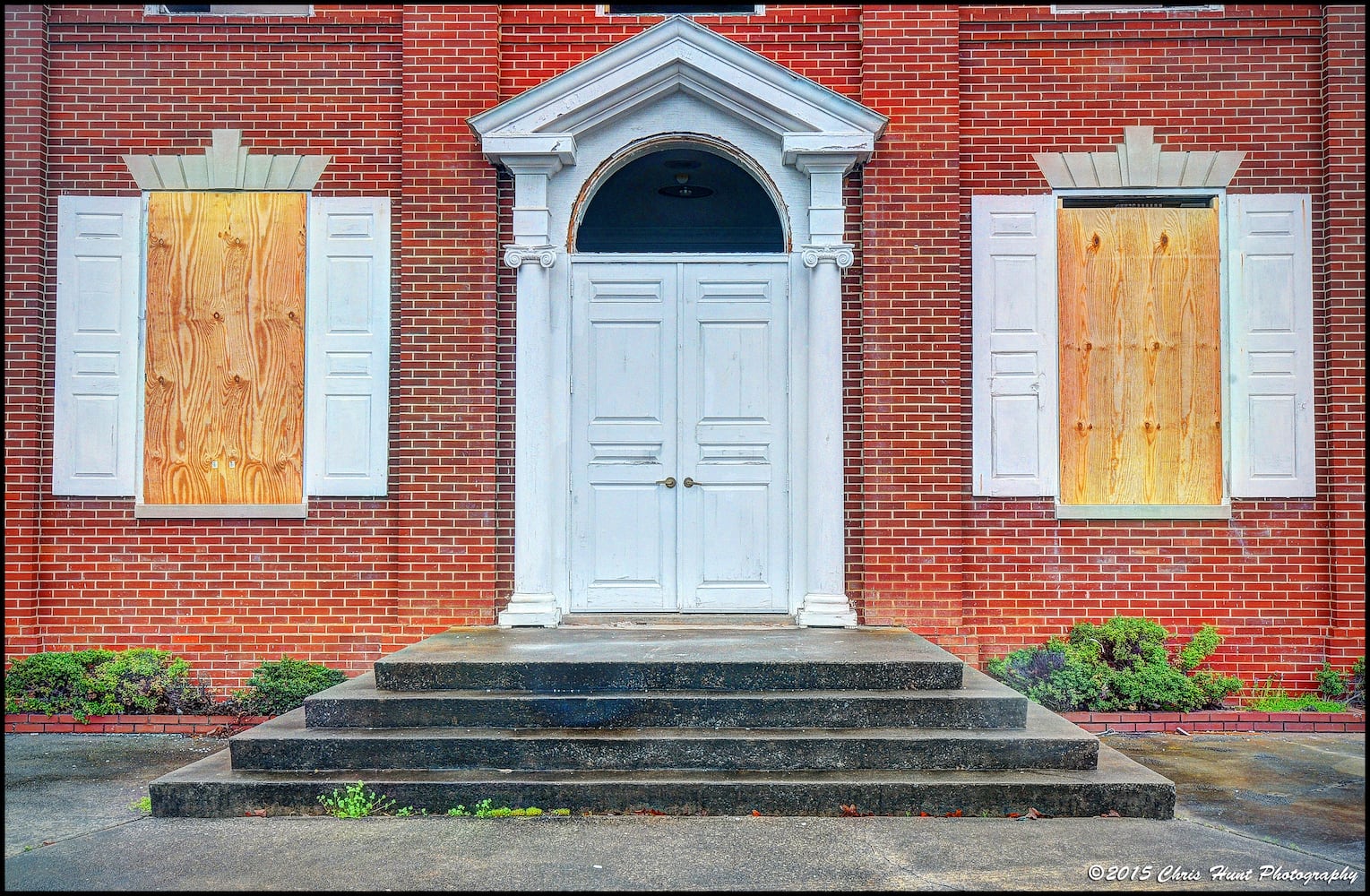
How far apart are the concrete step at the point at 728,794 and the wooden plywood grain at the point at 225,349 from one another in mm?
2985

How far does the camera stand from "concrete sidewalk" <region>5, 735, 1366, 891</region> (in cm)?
456

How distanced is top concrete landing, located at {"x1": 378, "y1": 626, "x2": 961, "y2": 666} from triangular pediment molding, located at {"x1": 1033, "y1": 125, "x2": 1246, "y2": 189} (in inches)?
133

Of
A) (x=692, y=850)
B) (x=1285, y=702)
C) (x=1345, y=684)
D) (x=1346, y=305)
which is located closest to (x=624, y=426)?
(x=692, y=850)

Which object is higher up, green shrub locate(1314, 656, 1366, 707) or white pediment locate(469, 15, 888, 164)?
white pediment locate(469, 15, 888, 164)

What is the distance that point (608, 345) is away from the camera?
26.7 feet

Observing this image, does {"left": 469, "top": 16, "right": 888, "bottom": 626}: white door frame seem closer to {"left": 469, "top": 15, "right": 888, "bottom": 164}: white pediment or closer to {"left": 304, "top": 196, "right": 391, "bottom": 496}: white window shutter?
{"left": 469, "top": 15, "right": 888, "bottom": 164}: white pediment

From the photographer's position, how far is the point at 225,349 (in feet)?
26.8

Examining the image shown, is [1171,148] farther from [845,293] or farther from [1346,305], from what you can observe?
[845,293]

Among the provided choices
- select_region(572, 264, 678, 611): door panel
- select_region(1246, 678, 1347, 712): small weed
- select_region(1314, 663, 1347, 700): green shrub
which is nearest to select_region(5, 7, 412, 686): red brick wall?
select_region(572, 264, 678, 611): door panel

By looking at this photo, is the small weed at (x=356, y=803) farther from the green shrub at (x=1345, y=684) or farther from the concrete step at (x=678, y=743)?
the green shrub at (x=1345, y=684)

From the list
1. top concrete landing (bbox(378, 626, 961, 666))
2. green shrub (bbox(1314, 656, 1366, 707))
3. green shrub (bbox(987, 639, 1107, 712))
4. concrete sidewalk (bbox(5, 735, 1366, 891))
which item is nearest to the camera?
concrete sidewalk (bbox(5, 735, 1366, 891))

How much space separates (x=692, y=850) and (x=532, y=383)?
12.7 feet

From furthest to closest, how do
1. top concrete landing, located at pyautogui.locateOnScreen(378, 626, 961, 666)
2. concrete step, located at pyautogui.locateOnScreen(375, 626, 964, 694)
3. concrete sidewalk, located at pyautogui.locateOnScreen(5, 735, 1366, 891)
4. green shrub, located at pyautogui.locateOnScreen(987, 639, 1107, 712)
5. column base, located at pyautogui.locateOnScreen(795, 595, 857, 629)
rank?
column base, located at pyautogui.locateOnScreen(795, 595, 857, 629) < green shrub, located at pyautogui.locateOnScreen(987, 639, 1107, 712) < top concrete landing, located at pyautogui.locateOnScreen(378, 626, 961, 666) < concrete step, located at pyautogui.locateOnScreen(375, 626, 964, 694) < concrete sidewalk, located at pyautogui.locateOnScreen(5, 735, 1366, 891)

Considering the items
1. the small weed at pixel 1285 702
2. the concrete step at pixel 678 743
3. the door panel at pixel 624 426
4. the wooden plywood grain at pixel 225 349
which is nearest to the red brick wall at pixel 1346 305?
the small weed at pixel 1285 702
